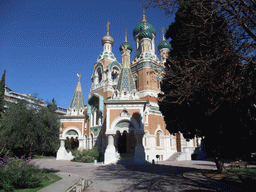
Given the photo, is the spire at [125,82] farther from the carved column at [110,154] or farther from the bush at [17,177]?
the bush at [17,177]

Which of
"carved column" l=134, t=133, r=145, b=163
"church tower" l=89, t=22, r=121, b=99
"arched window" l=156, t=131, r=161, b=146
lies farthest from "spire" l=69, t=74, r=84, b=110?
"carved column" l=134, t=133, r=145, b=163

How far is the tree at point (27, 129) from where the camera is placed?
29.8ft

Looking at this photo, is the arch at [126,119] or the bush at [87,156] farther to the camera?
the bush at [87,156]

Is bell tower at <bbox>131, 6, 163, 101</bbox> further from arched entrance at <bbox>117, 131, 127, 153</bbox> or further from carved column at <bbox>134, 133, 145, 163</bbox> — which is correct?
carved column at <bbox>134, 133, 145, 163</bbox>

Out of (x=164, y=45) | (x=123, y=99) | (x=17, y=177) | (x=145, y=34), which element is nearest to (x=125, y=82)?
(x=123, y=99)

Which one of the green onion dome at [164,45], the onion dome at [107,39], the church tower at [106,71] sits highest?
the green onion dome at [164,45]

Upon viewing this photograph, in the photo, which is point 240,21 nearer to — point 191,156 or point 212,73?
point 212,73

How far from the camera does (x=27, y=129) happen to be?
9.71m

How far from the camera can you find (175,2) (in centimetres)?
636

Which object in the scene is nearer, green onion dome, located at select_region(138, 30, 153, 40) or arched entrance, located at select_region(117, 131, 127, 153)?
arched entrance, located at select_region(117, 131, 127, 153)

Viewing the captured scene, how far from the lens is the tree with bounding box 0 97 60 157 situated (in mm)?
Answer: 9094

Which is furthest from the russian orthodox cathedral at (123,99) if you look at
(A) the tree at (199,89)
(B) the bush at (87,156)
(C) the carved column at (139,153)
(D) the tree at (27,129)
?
(D) the tree at (27,129)

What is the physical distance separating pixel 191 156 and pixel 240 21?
2087 cm

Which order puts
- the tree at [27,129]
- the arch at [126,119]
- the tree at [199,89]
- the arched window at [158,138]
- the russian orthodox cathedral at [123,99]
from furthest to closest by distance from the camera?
the arched window at [158,138] < the russian orthodox cathedral at [123,99] < the arch at [126,119] < the tree at [27,129] < the tree at [199,89]
